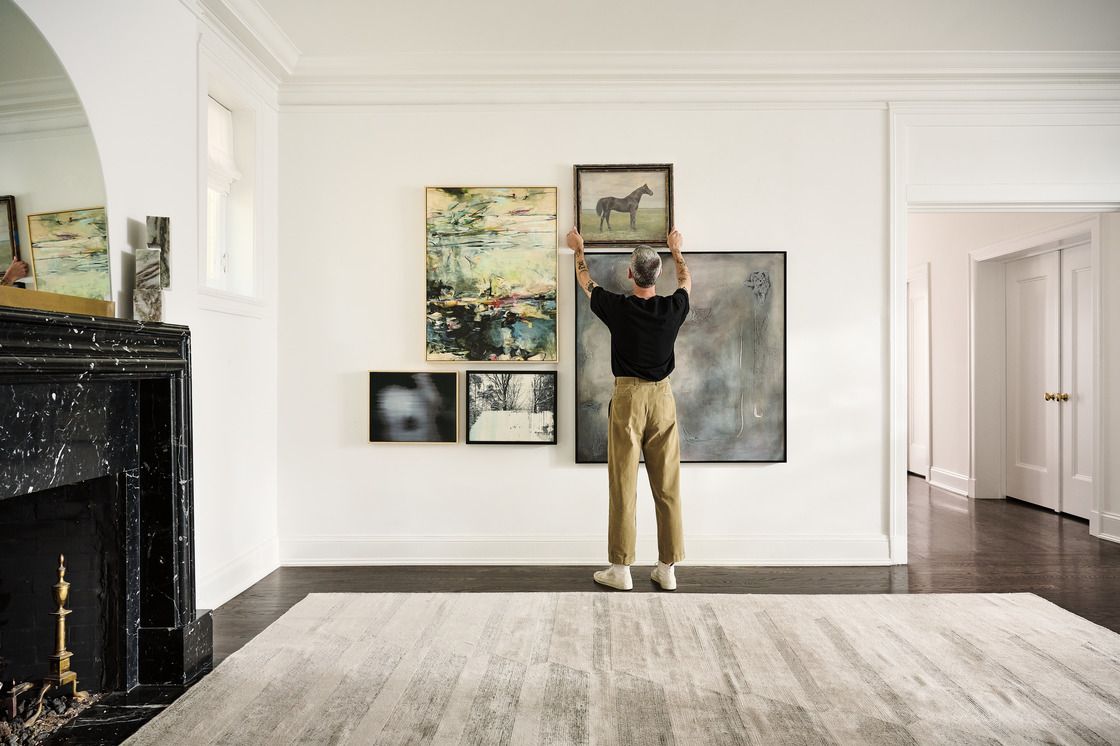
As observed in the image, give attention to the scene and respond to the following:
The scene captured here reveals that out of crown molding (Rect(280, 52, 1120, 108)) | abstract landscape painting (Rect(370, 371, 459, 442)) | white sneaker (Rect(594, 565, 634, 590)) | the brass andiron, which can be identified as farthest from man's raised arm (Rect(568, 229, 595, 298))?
the brass andiron

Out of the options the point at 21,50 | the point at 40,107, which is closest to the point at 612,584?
the point at 40,107

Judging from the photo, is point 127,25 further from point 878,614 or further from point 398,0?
point 878,614

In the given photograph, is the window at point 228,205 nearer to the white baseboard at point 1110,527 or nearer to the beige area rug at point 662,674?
the beige area rug at point 662,674

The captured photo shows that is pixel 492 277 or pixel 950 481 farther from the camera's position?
pixel 950 481

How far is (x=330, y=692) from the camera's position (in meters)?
2.32

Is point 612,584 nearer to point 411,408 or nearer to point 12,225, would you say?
point 411,408

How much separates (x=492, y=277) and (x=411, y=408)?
2.94 feet

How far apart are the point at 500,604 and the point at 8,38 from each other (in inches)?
107

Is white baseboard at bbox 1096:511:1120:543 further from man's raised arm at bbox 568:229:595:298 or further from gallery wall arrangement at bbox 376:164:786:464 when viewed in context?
man's raised arm at bbox 568:229:595:298

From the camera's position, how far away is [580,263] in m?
3.75

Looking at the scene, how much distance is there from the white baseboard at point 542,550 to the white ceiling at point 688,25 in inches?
109

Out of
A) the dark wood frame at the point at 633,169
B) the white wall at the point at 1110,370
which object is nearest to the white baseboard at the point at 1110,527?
the white wall at the point at 1110,370

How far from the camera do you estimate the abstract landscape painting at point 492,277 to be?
12.9 ft

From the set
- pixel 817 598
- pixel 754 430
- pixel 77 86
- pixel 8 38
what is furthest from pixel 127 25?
pixel 817 598
